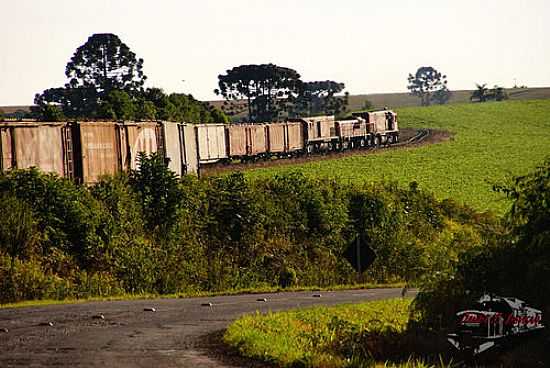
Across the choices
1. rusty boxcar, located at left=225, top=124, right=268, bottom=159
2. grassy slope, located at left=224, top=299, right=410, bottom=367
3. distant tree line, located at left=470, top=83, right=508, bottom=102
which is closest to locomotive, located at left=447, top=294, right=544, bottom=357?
grassy slope, located at left=224, top=299, right=410, bottom=367

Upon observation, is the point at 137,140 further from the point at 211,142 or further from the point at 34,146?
the point at 211,142

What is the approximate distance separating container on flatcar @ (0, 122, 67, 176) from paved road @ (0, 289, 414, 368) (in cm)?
706

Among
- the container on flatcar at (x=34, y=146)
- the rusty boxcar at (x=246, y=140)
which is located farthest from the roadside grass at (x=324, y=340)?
the rusty boxcar at (x=246, y=140)

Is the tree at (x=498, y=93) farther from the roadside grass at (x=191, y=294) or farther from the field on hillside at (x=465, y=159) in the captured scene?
the roadside grass at (x=191, y=294)

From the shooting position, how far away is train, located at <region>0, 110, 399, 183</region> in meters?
25.7

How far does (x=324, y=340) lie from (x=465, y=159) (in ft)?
188

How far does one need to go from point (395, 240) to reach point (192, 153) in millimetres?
14409

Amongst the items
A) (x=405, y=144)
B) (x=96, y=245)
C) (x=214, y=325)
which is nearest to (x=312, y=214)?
(x=96, y=245)

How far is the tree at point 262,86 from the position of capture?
12231 cm

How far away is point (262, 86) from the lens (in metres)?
124

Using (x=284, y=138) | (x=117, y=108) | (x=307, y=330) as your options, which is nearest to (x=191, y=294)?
(x=307, y=330)

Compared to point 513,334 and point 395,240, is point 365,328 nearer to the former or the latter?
point 513,334

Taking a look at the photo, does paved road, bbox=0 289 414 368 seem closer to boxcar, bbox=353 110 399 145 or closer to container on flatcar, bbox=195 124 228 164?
container on flatcar, bbox=195 124 228 164

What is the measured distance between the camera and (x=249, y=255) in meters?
28.7
